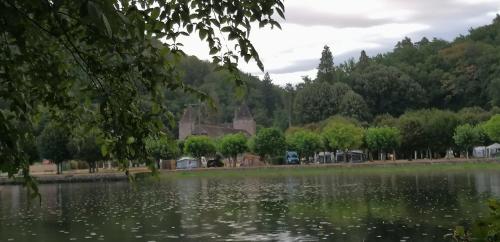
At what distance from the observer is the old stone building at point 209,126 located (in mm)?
119875

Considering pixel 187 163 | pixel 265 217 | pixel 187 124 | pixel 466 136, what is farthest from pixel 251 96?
pixel 265 217

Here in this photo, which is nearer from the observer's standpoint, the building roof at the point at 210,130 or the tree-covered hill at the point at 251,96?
the building roof at the point at 210,130

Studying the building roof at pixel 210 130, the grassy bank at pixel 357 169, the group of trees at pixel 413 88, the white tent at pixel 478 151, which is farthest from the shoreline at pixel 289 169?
the building roof at pixel 210 130

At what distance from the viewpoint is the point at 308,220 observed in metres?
23.2

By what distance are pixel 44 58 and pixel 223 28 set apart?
1.66 meters

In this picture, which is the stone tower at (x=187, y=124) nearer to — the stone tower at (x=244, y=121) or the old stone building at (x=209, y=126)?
the old stone building at (x=209, y=126)

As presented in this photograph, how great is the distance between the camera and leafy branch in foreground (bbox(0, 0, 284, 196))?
3570 millimetres

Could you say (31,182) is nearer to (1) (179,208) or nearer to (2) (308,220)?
(2) (308,220)

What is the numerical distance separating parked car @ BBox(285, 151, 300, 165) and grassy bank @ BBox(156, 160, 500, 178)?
16502mm

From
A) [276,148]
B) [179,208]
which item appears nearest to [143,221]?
[179,208]

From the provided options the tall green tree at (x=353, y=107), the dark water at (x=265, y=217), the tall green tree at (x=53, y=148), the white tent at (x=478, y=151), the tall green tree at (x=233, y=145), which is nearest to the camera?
the dark water at (x=265, y=217)

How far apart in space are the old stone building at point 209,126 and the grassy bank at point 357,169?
44280mm

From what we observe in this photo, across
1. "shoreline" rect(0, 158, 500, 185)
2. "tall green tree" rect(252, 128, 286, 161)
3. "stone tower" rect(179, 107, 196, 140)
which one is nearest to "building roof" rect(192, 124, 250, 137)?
"stone tower" rect(179, 107, 196, 140)

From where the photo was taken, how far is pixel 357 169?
6612 cm
